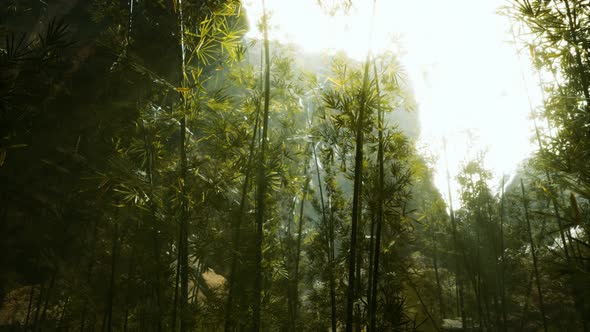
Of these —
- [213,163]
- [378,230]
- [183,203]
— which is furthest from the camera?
[213,163]

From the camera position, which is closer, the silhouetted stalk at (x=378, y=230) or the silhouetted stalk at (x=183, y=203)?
the silhouetted stalk at (x=183, y=203)

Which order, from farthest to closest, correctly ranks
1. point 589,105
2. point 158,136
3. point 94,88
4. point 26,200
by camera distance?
1. point 94,88
2. point 26,200
3. point 158,136
4. point 589,105

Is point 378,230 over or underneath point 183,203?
underneath

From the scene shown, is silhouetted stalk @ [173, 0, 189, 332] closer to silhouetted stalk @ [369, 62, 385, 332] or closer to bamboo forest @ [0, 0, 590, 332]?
bamboo forest @ [0, 0, 590, 332]

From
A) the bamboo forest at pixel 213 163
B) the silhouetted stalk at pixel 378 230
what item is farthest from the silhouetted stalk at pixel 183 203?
the silhouetted stalk at pixel 378 230

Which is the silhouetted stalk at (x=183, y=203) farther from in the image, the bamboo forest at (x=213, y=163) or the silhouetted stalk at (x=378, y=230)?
Answer: the silhouetted stalk at (x=378, y=230)

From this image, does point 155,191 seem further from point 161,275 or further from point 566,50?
point 566,50

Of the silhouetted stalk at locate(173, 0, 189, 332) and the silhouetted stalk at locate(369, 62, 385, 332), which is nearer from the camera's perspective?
the silhouetted stalk at locate(173, 0, 189, 332)

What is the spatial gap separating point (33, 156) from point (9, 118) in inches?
224

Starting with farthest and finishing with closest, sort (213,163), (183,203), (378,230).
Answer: (213,163)
(378,230)
(183,203)

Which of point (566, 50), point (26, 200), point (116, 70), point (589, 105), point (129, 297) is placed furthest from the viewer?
point (26, 200)

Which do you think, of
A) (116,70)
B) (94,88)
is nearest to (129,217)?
(116,70)

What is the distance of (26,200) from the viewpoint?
6.01 meters

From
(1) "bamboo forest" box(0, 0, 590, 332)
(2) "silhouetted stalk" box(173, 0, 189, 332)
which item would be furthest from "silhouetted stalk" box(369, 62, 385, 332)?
(2) "silhouetted stalk" box(173, 0, 189, 332)
